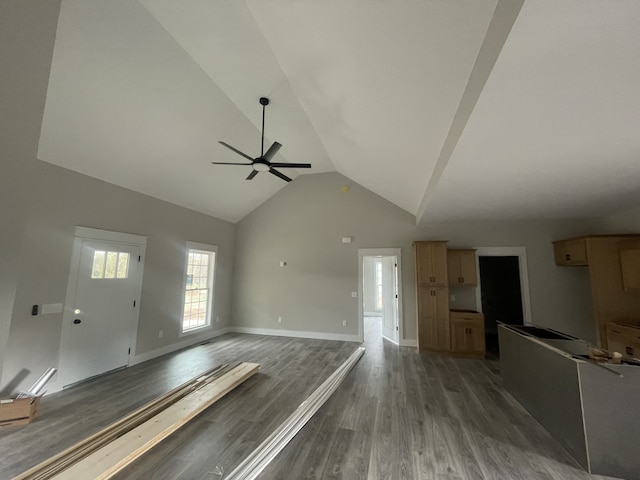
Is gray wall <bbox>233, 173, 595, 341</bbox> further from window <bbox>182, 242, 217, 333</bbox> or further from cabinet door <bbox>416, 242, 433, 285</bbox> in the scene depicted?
window <bbox>182, 242, 217, 333</bbox>

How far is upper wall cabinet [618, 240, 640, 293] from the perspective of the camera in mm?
3758

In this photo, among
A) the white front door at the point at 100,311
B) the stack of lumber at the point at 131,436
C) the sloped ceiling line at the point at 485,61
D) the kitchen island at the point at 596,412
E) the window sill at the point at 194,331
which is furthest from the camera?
the window sill at the point at 194,331

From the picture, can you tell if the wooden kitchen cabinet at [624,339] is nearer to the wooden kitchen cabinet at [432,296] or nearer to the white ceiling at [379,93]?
the white ceiling at [379,93]

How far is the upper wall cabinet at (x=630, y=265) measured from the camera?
3.76 metres

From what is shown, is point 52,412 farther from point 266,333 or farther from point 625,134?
point 625,134

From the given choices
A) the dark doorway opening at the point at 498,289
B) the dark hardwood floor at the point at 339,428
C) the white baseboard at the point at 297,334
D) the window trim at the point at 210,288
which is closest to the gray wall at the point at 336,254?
the white baseboard at the point at 297,334

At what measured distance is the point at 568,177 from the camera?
9.56 ft

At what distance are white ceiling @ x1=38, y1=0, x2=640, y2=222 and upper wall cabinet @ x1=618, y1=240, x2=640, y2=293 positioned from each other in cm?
67

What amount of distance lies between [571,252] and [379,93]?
4.85 meters

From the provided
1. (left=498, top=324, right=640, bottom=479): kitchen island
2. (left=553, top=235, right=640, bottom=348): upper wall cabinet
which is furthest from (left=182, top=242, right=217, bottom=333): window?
(left=553, top=235, right=640, bottom=348): upper wall cabinet

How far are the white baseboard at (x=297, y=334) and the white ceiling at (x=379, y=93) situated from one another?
3506 millimetres

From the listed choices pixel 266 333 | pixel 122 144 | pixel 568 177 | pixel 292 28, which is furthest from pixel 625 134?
pixel 266 333

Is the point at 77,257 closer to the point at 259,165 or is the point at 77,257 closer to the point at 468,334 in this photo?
the point at 259,165

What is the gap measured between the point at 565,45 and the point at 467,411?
11.3 feet
